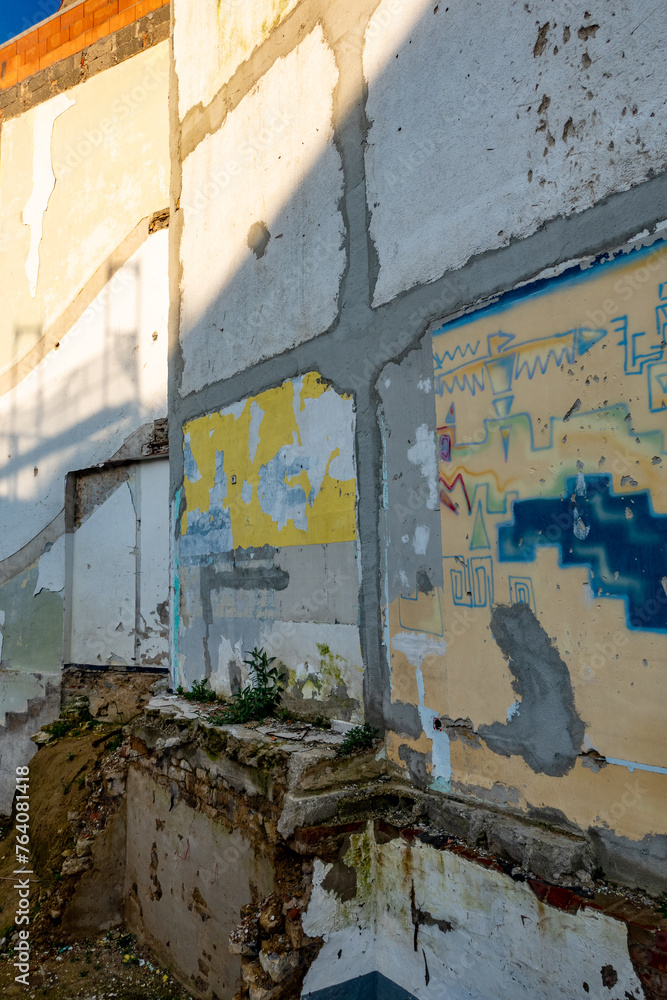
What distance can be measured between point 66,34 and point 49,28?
38 cm

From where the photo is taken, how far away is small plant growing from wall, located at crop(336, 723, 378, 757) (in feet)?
10.2

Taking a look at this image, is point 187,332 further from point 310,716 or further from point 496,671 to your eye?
point 496,671

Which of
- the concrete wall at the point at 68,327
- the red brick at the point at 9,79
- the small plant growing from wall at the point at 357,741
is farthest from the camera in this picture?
the red brick at the point at 9,79

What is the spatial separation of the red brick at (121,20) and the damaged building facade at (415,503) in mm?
1915

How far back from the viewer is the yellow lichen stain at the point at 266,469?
3.54 metres

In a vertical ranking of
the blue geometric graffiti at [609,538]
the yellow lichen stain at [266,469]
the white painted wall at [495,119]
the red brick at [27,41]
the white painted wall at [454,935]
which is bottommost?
the white painted wall at [454,935]

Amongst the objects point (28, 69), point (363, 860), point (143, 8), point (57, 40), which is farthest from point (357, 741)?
point (28, 69)

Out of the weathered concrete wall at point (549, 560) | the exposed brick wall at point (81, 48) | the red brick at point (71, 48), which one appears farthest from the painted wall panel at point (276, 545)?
the red brick at point (71, 48)

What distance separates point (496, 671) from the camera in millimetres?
2588

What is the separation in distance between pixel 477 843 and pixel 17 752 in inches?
235

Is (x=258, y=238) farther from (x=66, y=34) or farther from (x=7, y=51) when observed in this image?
(x=7, y=51)

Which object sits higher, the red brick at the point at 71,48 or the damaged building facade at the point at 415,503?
the red brick at the point at 71,48

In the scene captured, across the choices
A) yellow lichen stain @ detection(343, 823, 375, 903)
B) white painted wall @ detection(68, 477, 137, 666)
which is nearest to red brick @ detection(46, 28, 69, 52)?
white painted wall @ detection(68, 477, 137, 666)

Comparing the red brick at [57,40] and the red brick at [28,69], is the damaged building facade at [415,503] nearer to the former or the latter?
the red brick at [57,40]
